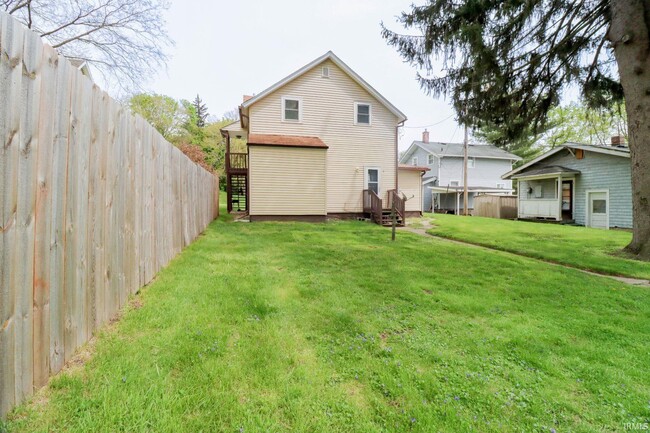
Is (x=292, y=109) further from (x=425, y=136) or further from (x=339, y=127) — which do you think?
(x=425, y=136)

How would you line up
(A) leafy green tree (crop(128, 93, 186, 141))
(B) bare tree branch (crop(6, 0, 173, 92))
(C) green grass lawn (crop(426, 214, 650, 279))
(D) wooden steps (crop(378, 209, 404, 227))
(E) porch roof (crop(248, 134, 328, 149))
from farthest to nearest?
1. (A) leafy green tree (crop(128, 93, 186, 141))
2. (B) bare tree branch (crop(6, 0, 173, 92))
3. (D) wooden steps (crop(378, 209, 404, 227))
4. (E) porch roof (crop(248, 134, 328, 149))
5. (C) green grass lawn (crop(426, 214, 650, 279))

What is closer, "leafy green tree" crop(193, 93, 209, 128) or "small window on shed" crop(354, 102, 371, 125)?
"small window on shed" crop(354, 102, 371, 125)

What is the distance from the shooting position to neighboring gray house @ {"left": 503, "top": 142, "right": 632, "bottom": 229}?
14953mm

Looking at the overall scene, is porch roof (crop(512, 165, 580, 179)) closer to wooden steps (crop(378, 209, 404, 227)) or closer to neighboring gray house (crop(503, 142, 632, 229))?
neighboring gray house (crop(503, 142, 632, 229))

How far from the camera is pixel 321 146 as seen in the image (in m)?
12.9

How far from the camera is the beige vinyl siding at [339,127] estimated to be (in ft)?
46.7

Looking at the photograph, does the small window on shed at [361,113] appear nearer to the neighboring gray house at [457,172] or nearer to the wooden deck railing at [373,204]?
the wooden deck railing at [373,204]

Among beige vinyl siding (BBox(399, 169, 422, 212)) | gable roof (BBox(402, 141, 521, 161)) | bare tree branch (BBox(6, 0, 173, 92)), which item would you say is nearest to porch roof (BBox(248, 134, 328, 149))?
beige vinyl siding (BBox(399, 169, 422, 212))

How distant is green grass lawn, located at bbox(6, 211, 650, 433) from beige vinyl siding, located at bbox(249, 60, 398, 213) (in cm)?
1059

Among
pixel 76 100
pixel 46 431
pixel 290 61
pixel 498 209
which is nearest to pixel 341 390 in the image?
pixel 46 431

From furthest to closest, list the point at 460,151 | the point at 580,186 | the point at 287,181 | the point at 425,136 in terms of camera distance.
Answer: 1. the point at 425,136
2. the point at 460,151
3. the point at 580,186
4. the point at 287,181

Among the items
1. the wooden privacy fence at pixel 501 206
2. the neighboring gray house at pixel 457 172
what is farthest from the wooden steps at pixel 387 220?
the neighboring gray house at pixel 457 172

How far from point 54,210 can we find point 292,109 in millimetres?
13414

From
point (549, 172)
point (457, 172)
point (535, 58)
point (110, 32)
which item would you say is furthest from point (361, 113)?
point (457, 172)
